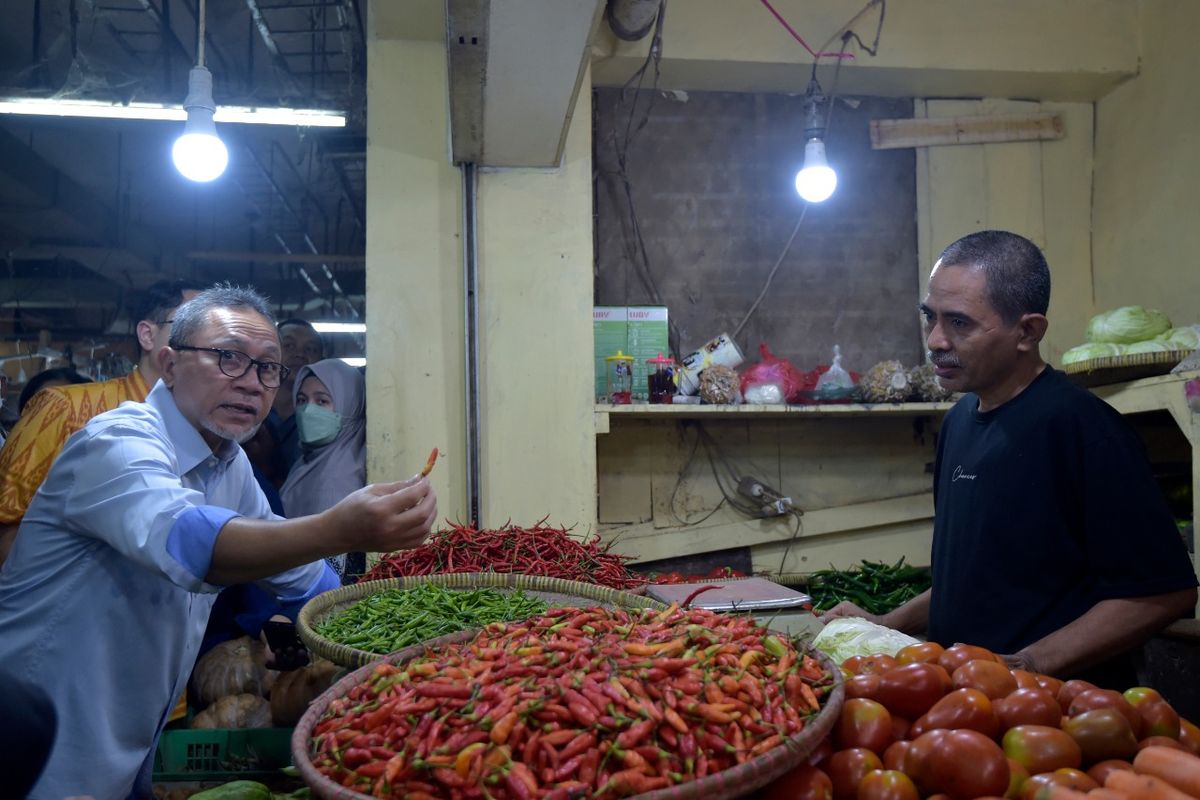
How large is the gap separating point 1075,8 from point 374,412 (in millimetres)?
5136

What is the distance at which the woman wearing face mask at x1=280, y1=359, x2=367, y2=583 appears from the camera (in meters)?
4.57

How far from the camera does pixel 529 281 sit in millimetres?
4691

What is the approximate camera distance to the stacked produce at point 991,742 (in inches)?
51.1

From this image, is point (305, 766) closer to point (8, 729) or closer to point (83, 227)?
point (8, 729)

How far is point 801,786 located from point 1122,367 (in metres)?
3.30

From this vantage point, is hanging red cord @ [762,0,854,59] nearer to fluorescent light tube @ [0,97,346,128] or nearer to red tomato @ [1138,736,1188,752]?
fluorescent light tube @ [0,97,346,128]

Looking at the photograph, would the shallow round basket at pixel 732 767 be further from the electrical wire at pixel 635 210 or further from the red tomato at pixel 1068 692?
the electrical wire at pixel 635 210

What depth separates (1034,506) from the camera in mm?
2246

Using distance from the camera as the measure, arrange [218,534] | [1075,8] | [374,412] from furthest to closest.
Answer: [1075,8] → [374,412] → [218,534]

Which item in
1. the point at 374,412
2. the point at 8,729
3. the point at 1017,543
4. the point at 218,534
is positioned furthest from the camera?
the point at 374,412

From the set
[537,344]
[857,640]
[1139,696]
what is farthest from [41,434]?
[1139,696]

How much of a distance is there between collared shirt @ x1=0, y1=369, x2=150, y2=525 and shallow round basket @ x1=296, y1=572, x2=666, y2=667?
1408mm

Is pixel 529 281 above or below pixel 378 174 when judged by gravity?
below

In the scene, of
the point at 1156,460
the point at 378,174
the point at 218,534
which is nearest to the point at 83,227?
the point at 378,174
